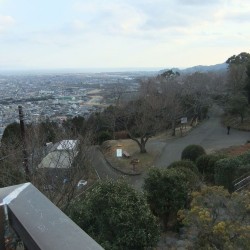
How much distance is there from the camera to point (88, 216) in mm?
6949

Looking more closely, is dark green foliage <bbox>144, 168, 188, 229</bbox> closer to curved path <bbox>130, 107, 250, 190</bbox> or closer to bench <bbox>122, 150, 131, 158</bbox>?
curved path <bbox>130, 107, 250, 190</bbox>

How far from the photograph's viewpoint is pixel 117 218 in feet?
21.7

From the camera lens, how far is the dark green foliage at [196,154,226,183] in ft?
50.6

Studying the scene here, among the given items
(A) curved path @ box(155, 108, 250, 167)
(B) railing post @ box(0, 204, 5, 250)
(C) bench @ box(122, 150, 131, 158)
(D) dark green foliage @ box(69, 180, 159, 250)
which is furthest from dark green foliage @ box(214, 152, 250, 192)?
(B) railing post @ box(0, 204, 5, 250)

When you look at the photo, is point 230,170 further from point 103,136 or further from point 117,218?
point 103,136

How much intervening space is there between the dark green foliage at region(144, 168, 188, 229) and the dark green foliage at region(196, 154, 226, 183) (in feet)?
17.9

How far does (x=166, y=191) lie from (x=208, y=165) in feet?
20.5

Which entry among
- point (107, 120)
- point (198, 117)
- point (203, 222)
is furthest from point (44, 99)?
point (203, 222)

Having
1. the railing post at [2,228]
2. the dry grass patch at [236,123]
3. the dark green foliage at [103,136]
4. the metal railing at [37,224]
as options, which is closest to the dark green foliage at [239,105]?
the dry grass patch at [236,123]

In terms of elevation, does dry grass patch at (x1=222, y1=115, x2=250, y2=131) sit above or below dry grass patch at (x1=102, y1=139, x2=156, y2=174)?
above

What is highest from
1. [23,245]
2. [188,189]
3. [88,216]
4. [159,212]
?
[23,245]

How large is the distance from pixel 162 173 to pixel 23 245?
8.91 meters

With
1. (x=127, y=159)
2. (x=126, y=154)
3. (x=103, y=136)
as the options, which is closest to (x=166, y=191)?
(x=127, y=159)

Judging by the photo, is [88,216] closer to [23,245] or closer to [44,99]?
[23,245]
